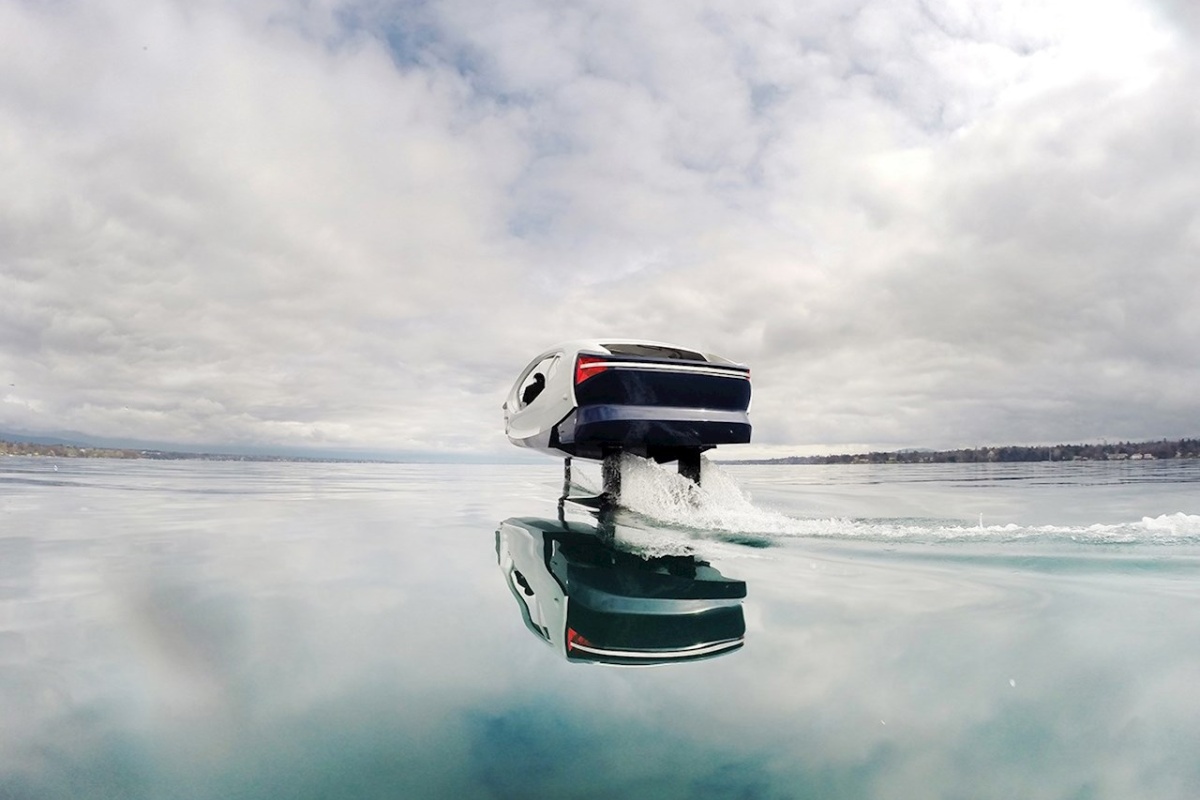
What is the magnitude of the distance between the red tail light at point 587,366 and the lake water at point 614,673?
195 cm

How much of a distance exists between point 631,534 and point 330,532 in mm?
3158

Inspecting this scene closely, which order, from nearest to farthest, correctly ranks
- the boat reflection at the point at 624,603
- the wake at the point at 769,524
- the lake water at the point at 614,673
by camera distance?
1. the lake water at the point at 614,673
2. the boat reflection at the point at 624,603
3. the wake at the point at 769,524

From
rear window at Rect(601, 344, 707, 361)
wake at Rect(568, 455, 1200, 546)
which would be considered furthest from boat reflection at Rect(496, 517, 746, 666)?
rear window at Rect(601, 344, 707, 361)

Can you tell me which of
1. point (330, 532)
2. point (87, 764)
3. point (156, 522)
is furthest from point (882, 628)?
point (156, 522)

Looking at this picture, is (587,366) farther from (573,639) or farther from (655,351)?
(573,639)

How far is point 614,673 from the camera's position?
2076 millimetres

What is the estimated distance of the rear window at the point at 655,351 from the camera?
615cm

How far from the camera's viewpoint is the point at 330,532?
5898 millimetres

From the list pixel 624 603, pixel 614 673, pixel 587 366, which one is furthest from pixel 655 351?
pixel 614 673

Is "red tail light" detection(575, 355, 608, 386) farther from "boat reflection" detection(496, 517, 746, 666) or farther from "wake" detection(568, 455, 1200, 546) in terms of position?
"boat reflection" detection(496, 517, 746, 666)

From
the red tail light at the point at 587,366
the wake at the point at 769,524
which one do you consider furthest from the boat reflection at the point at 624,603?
the red tail light at the point at 587,366

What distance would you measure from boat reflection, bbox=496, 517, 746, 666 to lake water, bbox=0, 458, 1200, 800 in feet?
0.06

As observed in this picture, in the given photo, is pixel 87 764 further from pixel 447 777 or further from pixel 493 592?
pixel 493 592

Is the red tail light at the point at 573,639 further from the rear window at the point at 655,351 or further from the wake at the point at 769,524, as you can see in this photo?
the rear window at the point at 655,351
